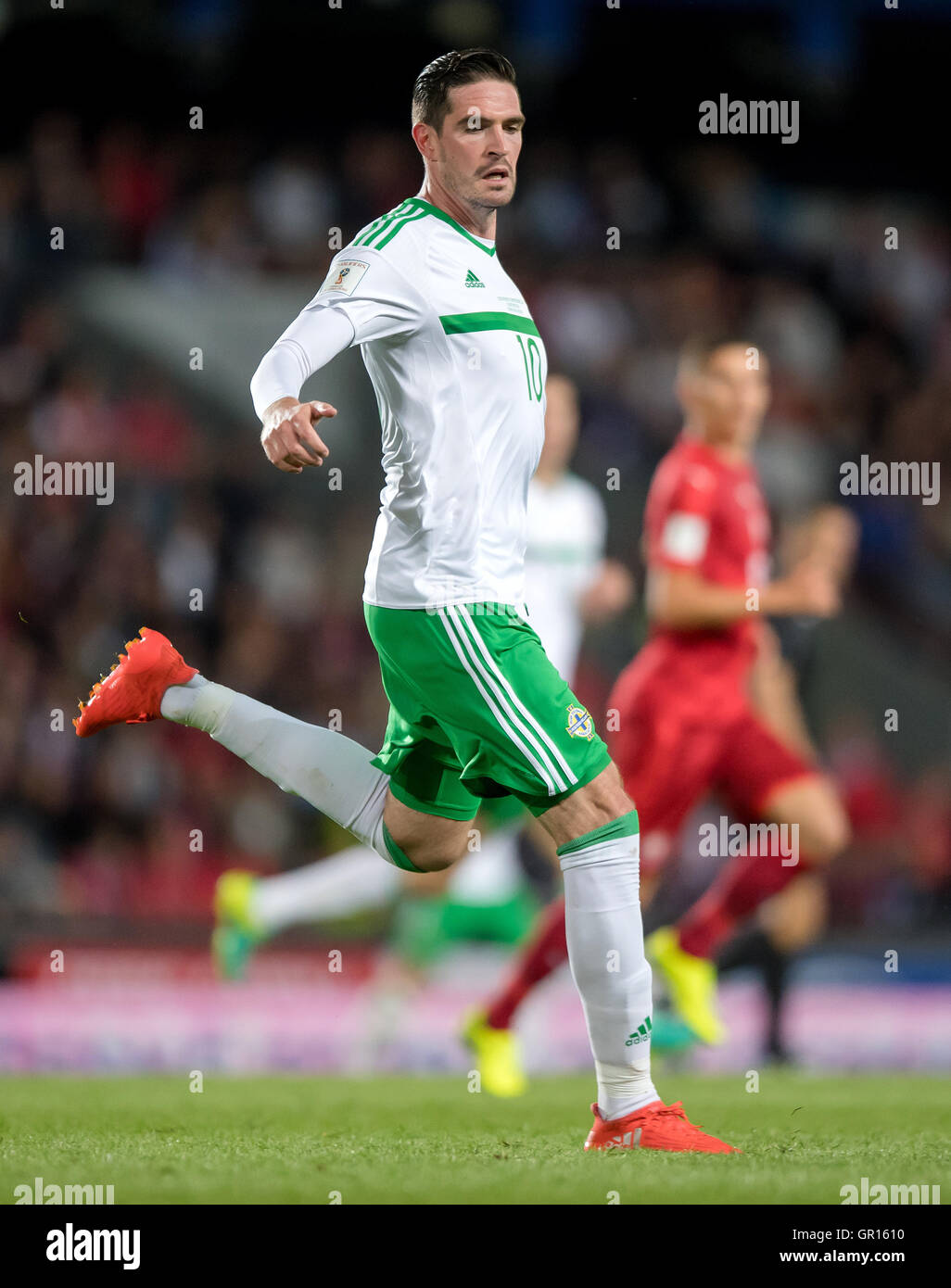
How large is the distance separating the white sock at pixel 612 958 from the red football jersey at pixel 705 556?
2150 millimetres

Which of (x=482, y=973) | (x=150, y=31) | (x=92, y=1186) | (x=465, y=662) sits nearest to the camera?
(x=92, y=1186)

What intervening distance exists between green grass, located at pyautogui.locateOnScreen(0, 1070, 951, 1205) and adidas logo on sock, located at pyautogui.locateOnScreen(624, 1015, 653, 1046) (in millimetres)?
241

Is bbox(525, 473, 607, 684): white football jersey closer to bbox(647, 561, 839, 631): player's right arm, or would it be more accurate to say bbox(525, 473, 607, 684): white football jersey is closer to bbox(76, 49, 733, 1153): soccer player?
bbox(647, 561, 839, 631): player's right arm

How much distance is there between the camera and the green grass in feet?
11.4

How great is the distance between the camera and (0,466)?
39.8 ft

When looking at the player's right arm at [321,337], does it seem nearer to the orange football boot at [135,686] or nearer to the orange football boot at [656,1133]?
the orange football boot at [135,686]

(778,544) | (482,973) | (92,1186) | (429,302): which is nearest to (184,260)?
(778,544)

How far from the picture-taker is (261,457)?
12.9 meters

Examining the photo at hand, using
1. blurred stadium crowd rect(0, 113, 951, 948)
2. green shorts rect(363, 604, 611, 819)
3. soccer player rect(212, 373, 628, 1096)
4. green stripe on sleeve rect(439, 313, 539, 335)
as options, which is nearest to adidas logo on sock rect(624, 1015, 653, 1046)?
green shorts rect(363, 604, 611, 819)

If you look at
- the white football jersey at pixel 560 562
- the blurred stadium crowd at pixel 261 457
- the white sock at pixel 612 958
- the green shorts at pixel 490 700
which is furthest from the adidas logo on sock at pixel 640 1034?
the blurred stadium crowd at pixel 261 457

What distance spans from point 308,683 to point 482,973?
329 centimetres

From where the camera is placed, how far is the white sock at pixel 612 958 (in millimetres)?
4004

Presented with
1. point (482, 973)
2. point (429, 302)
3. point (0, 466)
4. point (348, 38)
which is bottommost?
point (482, 973)
